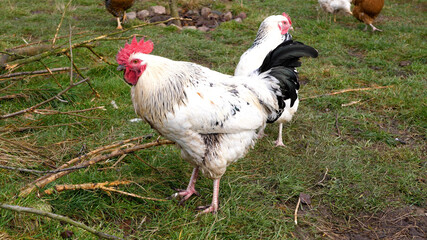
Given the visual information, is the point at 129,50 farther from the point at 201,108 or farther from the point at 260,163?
the point at 260,163

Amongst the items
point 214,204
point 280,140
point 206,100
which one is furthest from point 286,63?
point 214,204

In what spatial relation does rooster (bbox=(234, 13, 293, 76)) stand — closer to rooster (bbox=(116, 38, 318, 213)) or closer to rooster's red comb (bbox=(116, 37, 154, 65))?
rooster (bbox=(116, 38, 318, 213))

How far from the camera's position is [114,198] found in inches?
115

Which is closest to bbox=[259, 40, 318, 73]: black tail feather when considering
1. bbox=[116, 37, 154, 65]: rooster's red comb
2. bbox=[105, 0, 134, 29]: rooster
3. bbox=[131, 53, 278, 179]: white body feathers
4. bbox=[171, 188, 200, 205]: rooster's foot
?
bbox=[131, 53, 278, 179]: white body feathers

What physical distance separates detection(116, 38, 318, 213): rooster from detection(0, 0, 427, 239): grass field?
0.38 m

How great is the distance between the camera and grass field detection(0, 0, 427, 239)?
9.23ft

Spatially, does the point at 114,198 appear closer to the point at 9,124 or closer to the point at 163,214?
the point at 163,214

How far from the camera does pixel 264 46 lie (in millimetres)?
4211

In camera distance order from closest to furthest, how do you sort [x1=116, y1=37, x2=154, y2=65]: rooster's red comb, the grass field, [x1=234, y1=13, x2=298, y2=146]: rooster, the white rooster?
[x1=116, y1=37, x2=154, y2=65]: rooster's red comb
the grass field
[x1=234, y1=13, x2=298, y2=146]: rooster
the white rooster

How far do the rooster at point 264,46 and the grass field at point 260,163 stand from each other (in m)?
0.65

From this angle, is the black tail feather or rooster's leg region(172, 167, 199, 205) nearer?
the black tail feather

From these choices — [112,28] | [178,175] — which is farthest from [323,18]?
[178,175]

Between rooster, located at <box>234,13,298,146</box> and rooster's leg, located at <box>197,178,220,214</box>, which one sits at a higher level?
rooster, located at <box>234,13,298,146</box>

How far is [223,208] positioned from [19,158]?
5.93ft
